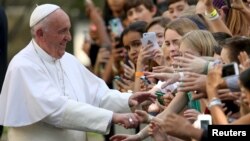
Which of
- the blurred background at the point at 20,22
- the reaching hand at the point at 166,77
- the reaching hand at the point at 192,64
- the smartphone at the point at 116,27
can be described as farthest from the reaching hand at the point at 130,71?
the blurred background at the point at 20,22

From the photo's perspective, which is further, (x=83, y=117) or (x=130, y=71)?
(x=130, y=71)

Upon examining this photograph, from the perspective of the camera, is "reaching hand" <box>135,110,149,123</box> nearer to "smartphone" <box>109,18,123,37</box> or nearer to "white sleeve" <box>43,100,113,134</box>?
"white sleeve" <box>43,100,113,134</box>

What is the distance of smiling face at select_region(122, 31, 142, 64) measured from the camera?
16016 millimetres

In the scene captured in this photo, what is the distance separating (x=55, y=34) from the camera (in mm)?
13727

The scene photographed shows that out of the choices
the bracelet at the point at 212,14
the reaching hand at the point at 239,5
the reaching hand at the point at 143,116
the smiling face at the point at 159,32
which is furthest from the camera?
the smiling face at the point at 159,32

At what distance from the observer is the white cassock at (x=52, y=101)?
13.4 metres

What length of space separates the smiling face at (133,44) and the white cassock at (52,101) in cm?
188

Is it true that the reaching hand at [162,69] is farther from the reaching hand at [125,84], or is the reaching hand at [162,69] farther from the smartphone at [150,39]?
the reaching hand at [125,84]

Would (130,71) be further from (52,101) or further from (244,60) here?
(244,60)

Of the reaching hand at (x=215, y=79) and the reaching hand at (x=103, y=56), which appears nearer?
the reaching hand at (x=215, y=79)

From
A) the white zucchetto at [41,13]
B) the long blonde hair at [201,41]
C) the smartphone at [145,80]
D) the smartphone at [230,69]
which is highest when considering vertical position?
the white zucchetto at [41,13]

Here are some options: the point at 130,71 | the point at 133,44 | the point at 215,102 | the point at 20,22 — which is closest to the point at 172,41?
the point at 130,71

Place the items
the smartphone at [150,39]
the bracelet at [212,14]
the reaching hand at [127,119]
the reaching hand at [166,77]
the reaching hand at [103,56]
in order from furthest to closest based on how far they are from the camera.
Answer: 1. the reaching hand at [103,56]
2. the smartphone at [150,39]
3. the bracelet at [212,14]
4. the reaching hand at [127,119]
5. the reaching hand at [166,77]

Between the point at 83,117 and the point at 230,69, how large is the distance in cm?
244
